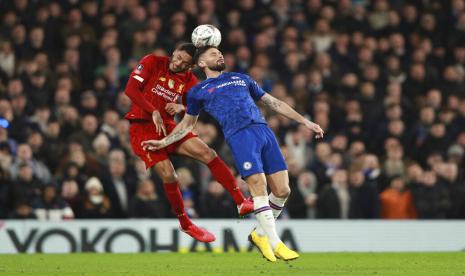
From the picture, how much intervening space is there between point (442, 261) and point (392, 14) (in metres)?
9.91

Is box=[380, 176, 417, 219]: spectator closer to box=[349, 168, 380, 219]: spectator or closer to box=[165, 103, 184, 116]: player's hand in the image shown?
box=[349, 168, 380, 219]: spectator

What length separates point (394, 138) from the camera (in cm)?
2045

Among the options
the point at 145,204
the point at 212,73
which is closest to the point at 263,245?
the point at 212,73

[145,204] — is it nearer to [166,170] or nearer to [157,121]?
[166,170]

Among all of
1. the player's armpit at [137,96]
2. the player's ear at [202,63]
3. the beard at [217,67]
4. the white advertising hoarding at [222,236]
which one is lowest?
the white advertising hoarding at [222,236]

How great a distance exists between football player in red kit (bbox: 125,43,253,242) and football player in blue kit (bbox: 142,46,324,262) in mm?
727

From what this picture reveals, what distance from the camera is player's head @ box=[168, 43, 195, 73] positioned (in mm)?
13906

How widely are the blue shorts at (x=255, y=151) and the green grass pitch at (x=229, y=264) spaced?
1.15 meters

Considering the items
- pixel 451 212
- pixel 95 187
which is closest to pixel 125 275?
pixel 95 187

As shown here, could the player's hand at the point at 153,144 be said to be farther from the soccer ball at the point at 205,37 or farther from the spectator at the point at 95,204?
the spectator at the point at 95,204

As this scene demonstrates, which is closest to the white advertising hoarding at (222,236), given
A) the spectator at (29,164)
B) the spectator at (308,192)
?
the spectator at (308,192)

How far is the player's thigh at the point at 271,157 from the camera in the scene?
42.0 ft

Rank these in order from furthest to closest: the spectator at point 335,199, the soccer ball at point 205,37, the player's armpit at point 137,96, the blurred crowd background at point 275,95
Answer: the spectator at point 335,199, the blurred crowd background at point 275,95, the player's armpit at point 137,96, the soccer ball at point 205,37

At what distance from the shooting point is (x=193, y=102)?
511 inches
